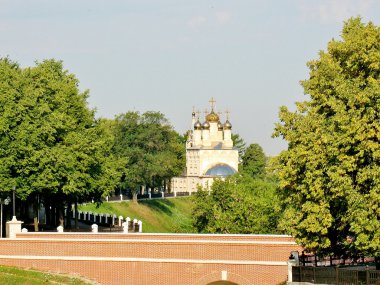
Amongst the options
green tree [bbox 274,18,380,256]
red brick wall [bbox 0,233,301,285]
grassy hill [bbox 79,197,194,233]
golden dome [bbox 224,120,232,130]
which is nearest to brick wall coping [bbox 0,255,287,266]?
red brick wall [bbox 0,233,301,285]

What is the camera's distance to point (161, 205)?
120 m

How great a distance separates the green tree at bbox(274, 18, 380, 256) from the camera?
44.0 m

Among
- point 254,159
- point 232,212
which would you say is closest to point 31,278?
point 232,212

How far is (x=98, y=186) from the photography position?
73.9 m

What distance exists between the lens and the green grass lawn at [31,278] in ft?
172

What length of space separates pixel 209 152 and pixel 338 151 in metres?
98.1

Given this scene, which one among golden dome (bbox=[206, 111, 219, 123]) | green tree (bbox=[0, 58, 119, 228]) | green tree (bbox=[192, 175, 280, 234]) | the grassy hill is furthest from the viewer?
golden dome (bbox=[206, 111, 219, 123])

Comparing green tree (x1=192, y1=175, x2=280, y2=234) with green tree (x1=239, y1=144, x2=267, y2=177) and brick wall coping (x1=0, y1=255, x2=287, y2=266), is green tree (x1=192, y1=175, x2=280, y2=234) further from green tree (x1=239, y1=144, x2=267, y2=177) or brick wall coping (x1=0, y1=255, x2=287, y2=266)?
green tree (x1=239, y1=144, x2=267, y2=177)

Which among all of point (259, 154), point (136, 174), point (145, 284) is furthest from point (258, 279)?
point (259, 154)

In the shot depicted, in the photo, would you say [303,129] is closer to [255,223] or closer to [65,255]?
[65,255]

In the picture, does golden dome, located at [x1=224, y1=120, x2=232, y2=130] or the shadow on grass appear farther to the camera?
golden dome, located at [x1=224, y1=120, x2=232, y2=130]

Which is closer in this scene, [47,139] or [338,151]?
[338,151]

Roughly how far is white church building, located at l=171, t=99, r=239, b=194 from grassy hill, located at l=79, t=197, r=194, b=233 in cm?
1758

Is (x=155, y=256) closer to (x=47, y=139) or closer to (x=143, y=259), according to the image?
(x=143, y=259)
